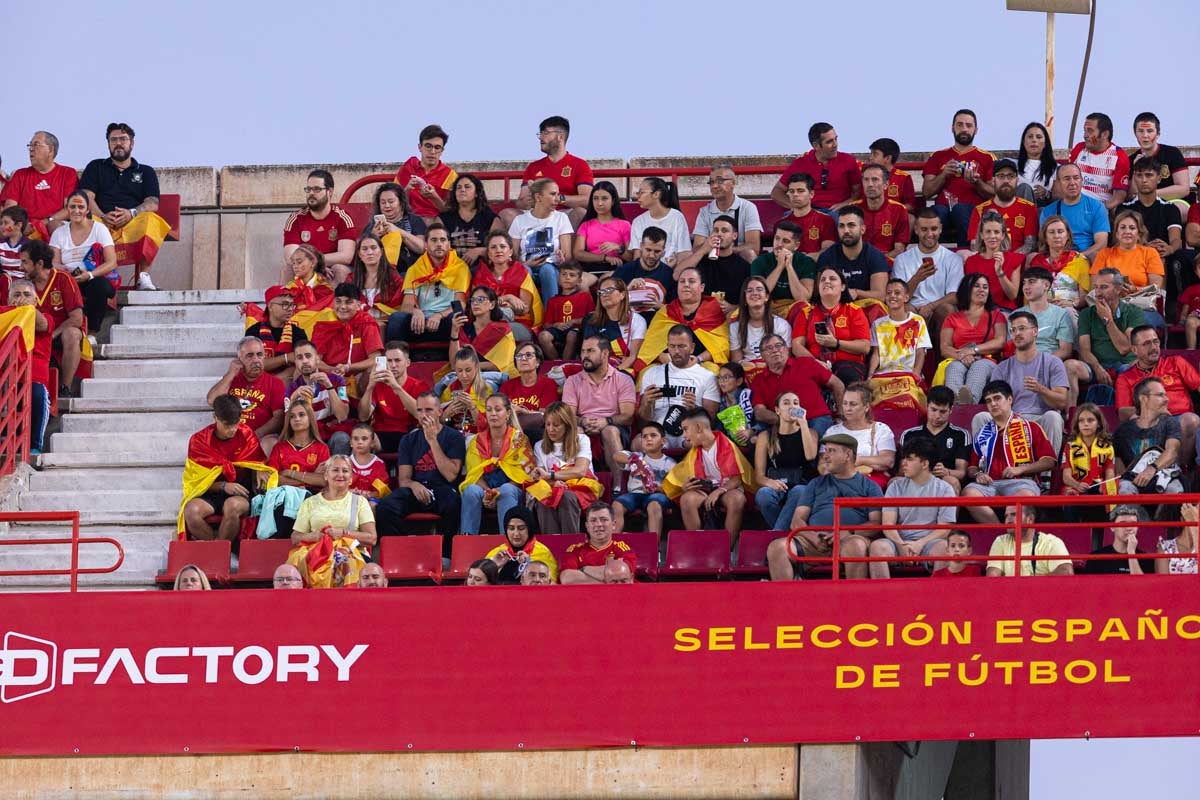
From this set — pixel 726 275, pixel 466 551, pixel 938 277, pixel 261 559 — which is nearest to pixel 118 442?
pixel 261 559

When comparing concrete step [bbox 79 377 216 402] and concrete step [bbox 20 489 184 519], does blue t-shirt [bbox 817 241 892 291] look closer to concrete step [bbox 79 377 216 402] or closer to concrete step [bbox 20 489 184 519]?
concrete step [bbox 79 377 216 402]

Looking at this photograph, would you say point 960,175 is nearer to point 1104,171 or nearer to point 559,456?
point 1104,171

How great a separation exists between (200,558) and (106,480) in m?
1.87

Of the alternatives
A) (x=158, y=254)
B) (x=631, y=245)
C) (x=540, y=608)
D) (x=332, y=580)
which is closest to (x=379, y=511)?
(x=332, y=580)

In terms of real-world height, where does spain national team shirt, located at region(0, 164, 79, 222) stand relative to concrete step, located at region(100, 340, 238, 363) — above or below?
above

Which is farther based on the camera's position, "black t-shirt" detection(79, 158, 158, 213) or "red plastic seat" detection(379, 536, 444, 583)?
"black t-shirt" detection(79, 158, 158, 213)

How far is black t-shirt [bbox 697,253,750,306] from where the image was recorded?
56.1 feet

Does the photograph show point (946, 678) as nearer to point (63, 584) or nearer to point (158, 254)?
point (63, 584)

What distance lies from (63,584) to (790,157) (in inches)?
315

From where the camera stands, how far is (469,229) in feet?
60.0

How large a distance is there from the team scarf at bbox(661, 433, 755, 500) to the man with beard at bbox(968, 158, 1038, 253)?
3532 millimetres

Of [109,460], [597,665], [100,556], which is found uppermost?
[109,460]

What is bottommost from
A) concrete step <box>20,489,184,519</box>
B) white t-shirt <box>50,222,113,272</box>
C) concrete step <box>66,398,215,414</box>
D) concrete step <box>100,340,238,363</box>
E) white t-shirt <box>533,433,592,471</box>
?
concrete step <box>20,489,184,519</box>

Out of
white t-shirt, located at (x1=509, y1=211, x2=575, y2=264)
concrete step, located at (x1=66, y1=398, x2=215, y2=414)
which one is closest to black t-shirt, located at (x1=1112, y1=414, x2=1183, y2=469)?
white t-shirt, located at (x1=509, y1=211, x2=575, y2=264)
